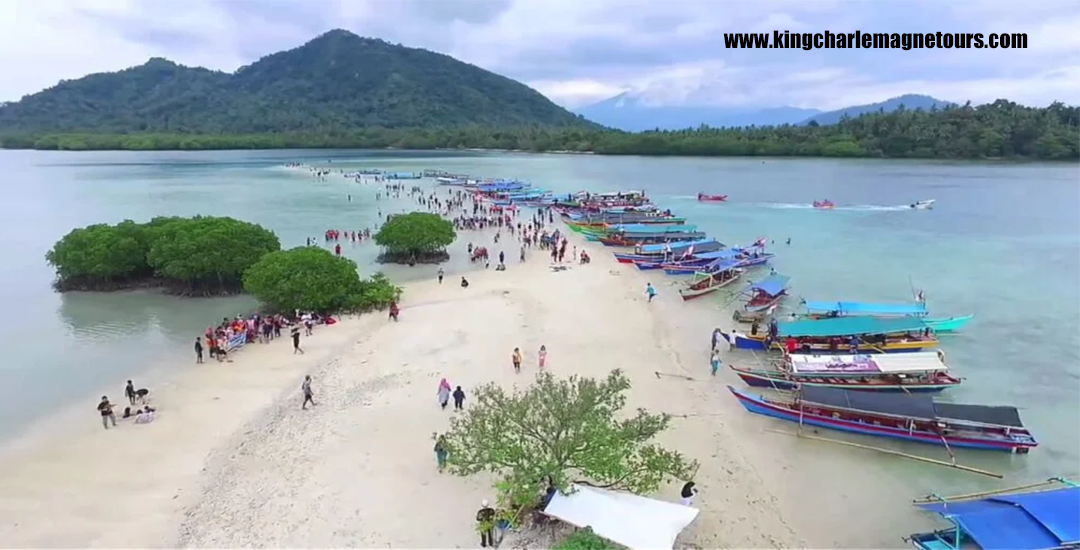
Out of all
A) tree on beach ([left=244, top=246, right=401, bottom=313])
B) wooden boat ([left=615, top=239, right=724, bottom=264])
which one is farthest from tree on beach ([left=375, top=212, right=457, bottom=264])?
wooden boat ([left=615, top=239, right=724, bottom=264])

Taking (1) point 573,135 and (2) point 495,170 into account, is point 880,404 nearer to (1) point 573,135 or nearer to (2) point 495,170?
(2) point 495,170

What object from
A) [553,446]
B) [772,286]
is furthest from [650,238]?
[553,446]

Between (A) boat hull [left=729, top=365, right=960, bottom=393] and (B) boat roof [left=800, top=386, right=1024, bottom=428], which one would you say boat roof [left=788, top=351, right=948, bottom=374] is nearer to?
(A) boat hull [left=729, top=365, right=960, bottom=393]

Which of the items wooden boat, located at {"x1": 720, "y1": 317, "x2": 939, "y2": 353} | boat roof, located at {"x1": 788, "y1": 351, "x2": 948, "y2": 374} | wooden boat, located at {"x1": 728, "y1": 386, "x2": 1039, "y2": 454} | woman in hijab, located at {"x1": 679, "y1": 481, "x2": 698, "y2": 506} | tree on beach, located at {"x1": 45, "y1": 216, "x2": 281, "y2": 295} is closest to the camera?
woman in hijab, located at {"x1": 679, "y1": 481, "x2": 698, "y2": 506}

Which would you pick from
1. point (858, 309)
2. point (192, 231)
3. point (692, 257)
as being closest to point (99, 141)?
point (192, 231)

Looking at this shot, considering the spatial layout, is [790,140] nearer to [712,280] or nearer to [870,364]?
[712,280]

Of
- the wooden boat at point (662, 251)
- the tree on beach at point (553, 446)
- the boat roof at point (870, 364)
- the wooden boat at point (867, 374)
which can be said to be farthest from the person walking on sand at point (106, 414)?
the wooden boat at point (662, 251)
